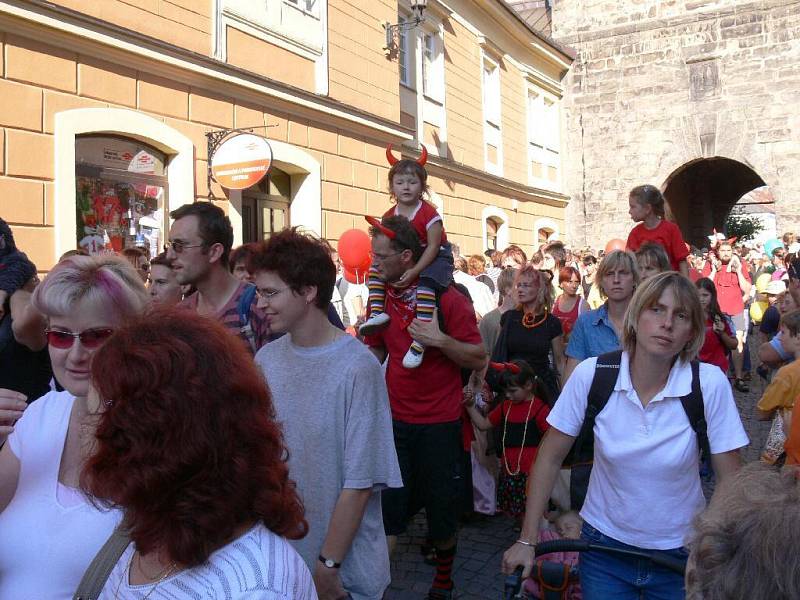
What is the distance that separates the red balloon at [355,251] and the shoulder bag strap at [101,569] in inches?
266

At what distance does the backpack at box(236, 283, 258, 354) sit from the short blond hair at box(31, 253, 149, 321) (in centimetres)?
104

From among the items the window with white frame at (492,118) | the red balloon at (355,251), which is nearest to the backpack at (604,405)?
the red balloon at (355,251)

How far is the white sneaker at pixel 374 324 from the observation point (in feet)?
13.6

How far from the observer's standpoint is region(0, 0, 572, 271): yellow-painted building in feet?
24.8

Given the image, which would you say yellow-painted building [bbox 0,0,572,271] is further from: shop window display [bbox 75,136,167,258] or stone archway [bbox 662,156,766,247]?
stone archway [bbox 662,156,766,247]

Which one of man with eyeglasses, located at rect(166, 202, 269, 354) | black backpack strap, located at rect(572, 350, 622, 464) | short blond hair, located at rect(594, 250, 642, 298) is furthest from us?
short blond hair, located at rect(594, 250, 642, 298)

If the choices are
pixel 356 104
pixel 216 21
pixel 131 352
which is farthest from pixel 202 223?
pixel 356 104

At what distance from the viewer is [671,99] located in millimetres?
22125

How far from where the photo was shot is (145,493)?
131 cm

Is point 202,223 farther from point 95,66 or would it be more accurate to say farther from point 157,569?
point 95,66

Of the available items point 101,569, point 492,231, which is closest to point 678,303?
point 101,569

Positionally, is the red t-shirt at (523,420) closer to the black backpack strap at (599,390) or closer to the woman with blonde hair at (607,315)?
the woman with blonde hair at (607,315)

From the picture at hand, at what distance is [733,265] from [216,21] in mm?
8085

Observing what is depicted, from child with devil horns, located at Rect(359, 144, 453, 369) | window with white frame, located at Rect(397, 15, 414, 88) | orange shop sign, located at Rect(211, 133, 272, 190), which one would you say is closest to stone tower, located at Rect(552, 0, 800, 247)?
window with white frame, located at Rect(397, 15, 414, 88)
